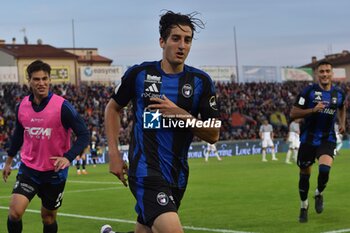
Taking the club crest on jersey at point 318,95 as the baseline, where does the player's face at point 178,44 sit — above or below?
above

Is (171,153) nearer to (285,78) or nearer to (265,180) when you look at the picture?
(265,180)

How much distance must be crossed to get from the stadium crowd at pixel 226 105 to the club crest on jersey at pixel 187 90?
109 ft

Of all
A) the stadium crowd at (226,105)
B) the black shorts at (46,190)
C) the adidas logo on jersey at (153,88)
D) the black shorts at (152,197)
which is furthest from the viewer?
the stadium crowd at (226,105)

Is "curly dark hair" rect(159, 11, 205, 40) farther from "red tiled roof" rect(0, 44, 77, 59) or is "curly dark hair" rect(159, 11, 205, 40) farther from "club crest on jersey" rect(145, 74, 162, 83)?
"red tiled roof" rect(0, 44, 77, 59)

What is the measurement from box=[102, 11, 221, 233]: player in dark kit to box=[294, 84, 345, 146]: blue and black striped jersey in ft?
18.5

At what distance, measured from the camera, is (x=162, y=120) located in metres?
5.68

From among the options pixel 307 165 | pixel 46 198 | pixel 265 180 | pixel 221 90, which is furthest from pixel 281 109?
pixel 46 198

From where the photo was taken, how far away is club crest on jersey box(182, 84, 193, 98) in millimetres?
5793

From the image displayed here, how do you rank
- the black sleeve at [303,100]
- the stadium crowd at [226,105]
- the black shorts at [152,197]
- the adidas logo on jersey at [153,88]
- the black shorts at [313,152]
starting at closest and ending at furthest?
1. the black shorts at [152,197]
2. the adidas logo on jersey at [153,88]
3. the black sleeve at [303,100]
4. the black shorts at [313,152]
5. the stadium crowd at [226,105]

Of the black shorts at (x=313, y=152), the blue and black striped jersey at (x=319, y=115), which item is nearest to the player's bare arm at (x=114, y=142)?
the blue and black striped jersey at (x=319, y=115)

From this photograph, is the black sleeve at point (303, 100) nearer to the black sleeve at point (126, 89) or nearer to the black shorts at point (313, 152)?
the black shorts at point (313, 152)

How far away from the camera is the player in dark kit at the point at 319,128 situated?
36.8 ft

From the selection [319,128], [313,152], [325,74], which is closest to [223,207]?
[313,152]

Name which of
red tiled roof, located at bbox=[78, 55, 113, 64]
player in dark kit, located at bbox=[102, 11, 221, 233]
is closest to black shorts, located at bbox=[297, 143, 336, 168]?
player in dark kit, located at bbox=[102, 11, 221, 233]
